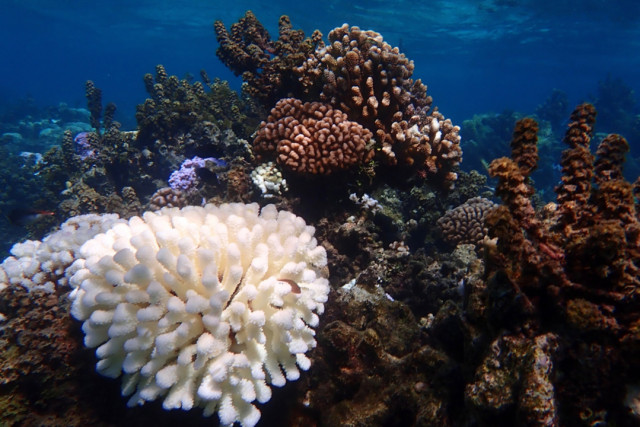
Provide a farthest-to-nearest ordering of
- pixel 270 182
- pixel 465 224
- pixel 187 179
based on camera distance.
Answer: pixel 187 179 → pixel 465 224 → pixel 270 182

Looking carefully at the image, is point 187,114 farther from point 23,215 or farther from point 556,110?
point 556,110

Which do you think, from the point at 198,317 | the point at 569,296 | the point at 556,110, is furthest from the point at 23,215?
the point at 556,110

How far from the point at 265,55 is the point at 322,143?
388 cm

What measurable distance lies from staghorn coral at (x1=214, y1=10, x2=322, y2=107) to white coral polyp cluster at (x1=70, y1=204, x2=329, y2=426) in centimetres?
431

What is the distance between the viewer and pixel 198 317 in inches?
92.9

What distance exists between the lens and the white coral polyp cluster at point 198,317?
223 cm

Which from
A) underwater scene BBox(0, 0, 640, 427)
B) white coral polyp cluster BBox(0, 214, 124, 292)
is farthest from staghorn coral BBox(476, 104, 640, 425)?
white coral polyp cluster BBox(0, 214, 124, 292)

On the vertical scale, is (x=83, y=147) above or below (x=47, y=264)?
above

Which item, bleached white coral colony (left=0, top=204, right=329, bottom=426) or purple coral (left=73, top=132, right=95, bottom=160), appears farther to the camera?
purple coral (left=73, top=132, right=95, bottom=160)

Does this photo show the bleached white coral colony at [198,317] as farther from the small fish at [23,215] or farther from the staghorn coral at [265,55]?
the small fish at [23,215]

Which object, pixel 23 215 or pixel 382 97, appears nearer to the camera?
pixel 382 97

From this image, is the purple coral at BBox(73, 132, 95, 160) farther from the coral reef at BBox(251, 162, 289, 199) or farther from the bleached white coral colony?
the bleached white coral colony

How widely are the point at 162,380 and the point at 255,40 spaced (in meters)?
7.72

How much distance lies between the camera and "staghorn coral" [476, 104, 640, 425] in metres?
1.87
